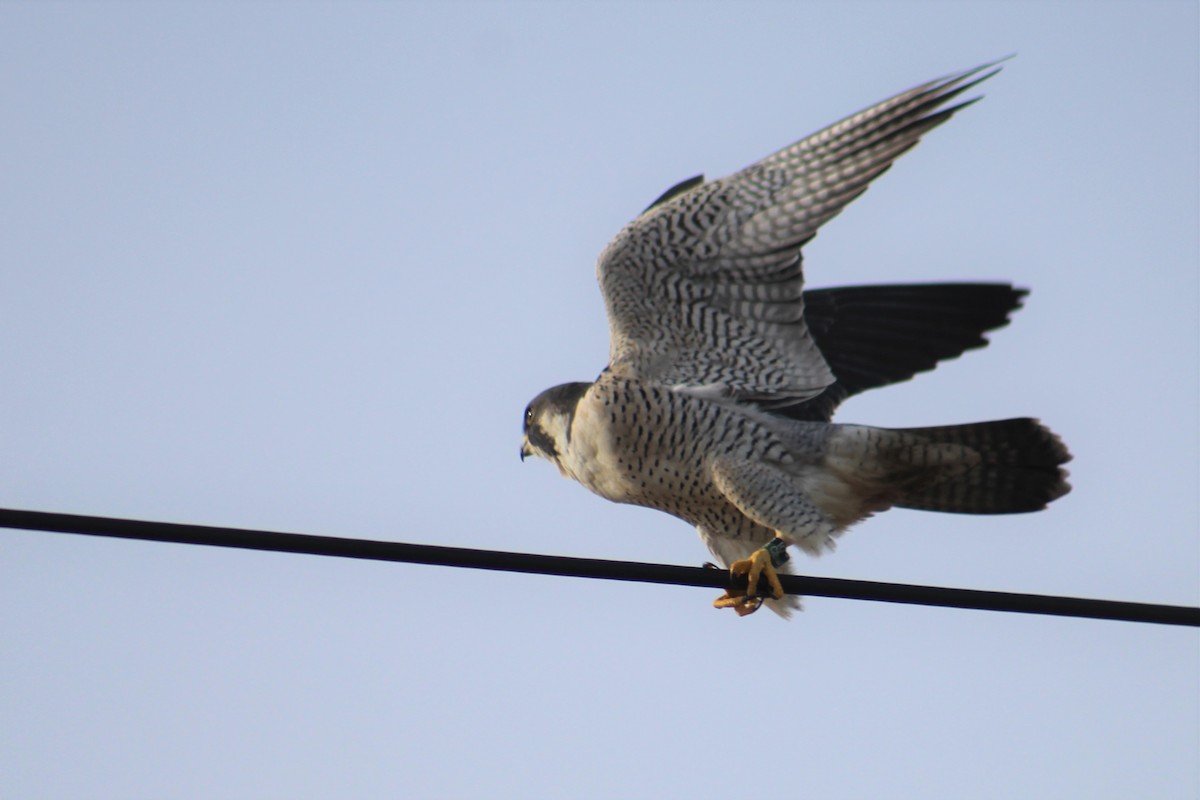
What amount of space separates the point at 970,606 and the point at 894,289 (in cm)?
361

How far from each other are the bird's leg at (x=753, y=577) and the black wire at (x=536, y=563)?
5.78 ft

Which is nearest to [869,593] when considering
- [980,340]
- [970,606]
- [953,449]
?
[970,606]

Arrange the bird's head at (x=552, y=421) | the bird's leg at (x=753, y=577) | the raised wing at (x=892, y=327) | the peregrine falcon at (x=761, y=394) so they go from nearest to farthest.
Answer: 1. the bird's leg at (x=753, y=577)
2. the peregrine falcon at (x=761, y=394)
3. the raised wing at (x=892, y=327)
4. the bird's head at (x=552, y=421)

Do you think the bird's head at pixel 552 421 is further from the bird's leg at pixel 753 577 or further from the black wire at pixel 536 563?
the black wire at pixel 536 563

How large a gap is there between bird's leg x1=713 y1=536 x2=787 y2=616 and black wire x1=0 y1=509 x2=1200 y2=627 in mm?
1763

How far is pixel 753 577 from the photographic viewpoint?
6.55 meters

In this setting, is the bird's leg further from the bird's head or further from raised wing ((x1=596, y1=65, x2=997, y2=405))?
the bird's head

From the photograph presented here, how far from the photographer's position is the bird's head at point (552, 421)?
762cm

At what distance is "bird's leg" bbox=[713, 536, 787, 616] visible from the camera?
6516mm

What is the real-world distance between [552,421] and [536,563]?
139 inches

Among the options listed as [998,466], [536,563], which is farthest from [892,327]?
[536,563]

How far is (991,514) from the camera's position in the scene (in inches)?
269

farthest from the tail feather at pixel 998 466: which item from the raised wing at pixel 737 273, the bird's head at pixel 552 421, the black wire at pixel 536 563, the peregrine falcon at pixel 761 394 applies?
the black wire at pixel 536 563

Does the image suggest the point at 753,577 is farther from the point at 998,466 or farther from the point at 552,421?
the point at 552,421
